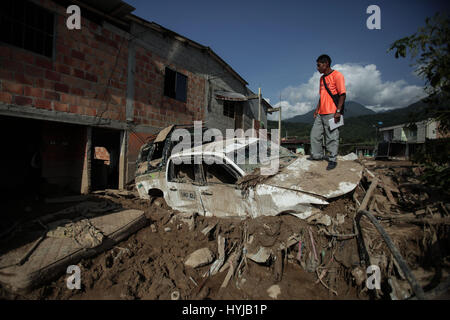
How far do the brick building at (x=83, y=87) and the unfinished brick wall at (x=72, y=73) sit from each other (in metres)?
0.02

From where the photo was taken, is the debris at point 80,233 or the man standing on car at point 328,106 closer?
the debris at point 80,233

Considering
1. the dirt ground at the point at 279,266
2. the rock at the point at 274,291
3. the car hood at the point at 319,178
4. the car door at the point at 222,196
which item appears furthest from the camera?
the car door at the point at 222,196

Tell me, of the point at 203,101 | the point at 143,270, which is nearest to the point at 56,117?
the point at 143,270

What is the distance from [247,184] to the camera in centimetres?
299

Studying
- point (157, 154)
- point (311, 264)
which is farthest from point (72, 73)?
point (311, 264)

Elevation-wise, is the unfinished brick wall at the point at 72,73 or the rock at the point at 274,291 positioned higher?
the unfinished brick wall at the point at 72,73

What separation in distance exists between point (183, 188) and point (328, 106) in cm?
308

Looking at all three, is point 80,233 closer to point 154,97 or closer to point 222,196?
point 222,196

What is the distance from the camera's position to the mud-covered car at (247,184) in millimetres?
2646

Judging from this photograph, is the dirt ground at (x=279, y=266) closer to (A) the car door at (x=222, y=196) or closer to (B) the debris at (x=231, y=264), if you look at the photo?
(B) the debris at (x=231, y=264)

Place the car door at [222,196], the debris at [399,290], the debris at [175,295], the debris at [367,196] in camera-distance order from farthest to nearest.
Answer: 1. the car door at [222,196]
2. the debris at [367,196]
3. the debris at [175,295]
4. the debris at [399,290]

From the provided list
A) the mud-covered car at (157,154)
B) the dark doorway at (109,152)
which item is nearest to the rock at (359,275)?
the mud-covered car at (157,154)
